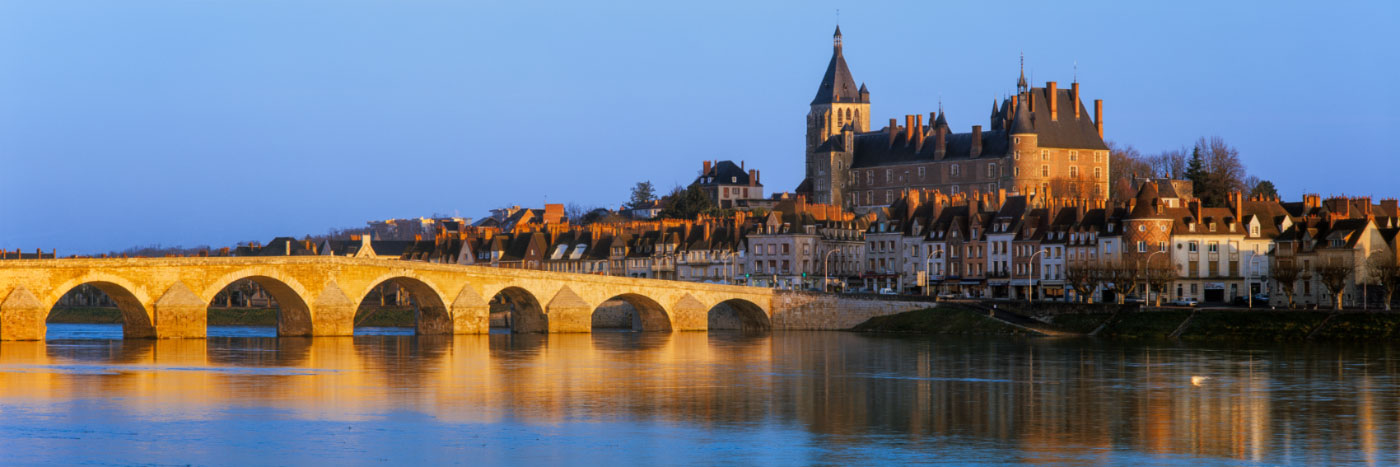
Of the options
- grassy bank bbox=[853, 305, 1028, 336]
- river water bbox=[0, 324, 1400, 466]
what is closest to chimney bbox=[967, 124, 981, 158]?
grassy bank bbox=[853, 305, 1028, 336]

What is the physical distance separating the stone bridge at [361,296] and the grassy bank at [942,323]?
2.58 feet

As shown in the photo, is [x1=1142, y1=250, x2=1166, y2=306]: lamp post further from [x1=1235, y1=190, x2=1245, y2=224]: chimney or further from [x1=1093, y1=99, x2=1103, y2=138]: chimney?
[x1=1093, y1=99, x2=1103, y2=138]: chimney

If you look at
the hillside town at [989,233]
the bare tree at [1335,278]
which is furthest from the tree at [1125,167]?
the bare tree at [1335,278]

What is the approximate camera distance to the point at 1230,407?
3872 centimetres

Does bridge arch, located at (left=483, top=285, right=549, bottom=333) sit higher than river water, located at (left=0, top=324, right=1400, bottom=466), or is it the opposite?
bridge arch, located at (left=483, top=285, right=549, bottom=333)

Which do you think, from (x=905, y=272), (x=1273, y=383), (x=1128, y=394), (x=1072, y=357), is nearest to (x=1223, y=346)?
(x=1072, y=357)

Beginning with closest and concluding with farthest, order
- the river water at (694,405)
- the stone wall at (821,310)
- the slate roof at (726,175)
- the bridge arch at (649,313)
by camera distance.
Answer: the river water at (694,405), the bridge arch at (649,313), the stone wall at (821,310), the slate roof at (726,175)

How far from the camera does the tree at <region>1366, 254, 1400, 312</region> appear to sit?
236 ft

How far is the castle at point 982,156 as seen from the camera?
126188 millimetres

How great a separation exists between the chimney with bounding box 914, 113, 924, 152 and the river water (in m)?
74.7

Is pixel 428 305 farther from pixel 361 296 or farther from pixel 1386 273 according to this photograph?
pixel 1386 273

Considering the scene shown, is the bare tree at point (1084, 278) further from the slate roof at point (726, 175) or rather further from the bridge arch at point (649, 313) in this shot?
the slate roof at point (726, 175)

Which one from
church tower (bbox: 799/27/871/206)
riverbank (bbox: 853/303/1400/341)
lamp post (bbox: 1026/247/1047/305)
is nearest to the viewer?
riverbank (bbox: 853/303/1400/341)

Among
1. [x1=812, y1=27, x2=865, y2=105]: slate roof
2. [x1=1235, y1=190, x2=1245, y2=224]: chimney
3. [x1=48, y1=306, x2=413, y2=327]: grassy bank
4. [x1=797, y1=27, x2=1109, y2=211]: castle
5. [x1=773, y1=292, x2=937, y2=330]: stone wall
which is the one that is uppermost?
[x1=812, y1=27, x2=865, y2=105]: slate roof
